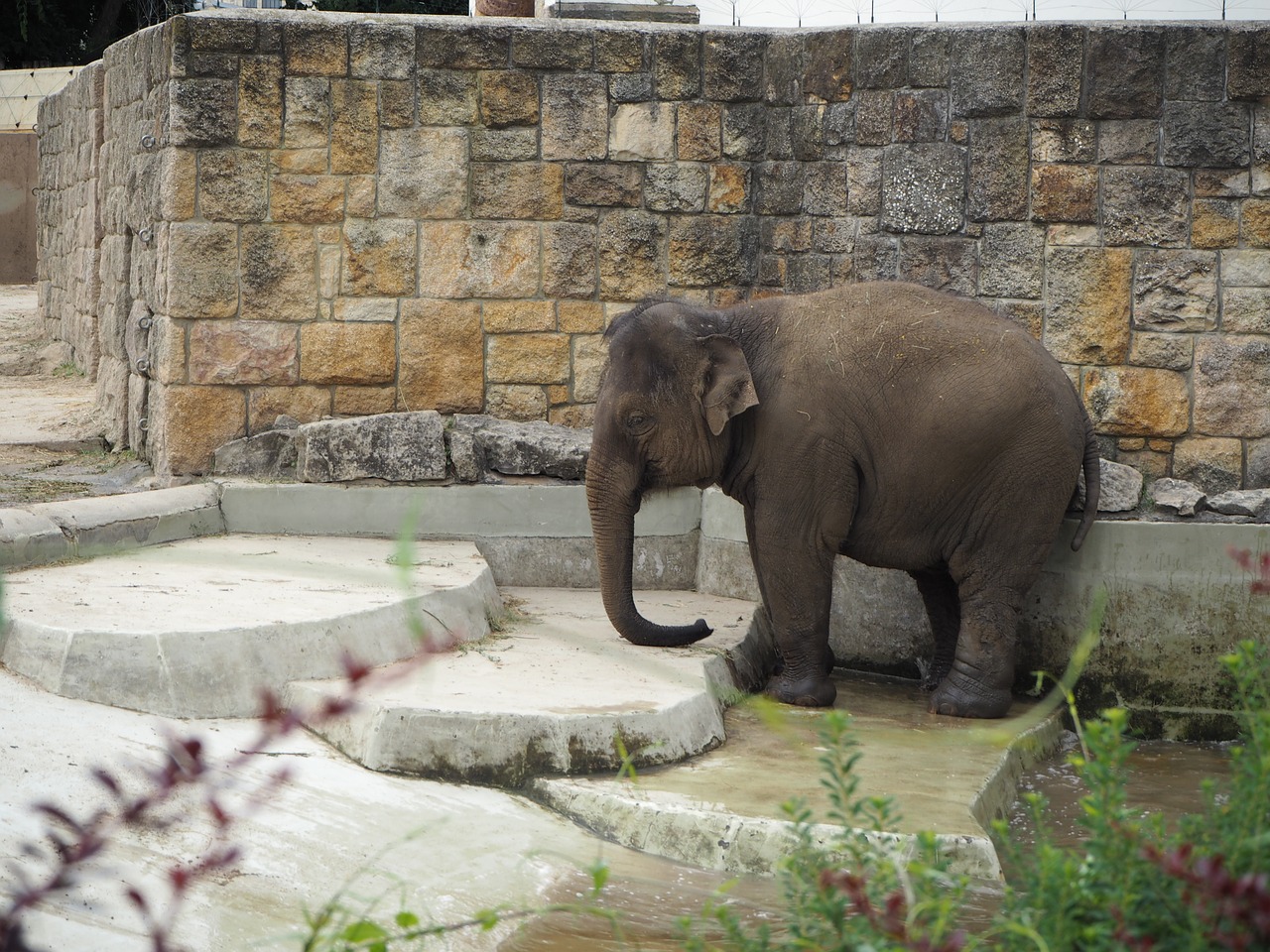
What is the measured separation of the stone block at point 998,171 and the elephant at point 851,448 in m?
1.44

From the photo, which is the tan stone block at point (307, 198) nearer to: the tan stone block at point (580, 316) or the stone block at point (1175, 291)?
the tan stone block at point (580, 316)

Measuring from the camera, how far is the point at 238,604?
232 inches

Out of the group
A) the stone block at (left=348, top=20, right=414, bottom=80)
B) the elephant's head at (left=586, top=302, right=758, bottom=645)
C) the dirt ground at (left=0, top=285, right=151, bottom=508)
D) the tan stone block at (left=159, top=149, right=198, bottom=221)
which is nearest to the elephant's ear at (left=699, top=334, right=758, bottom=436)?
the elephant's head at (left=586, top=302, right=758, bottom=645)

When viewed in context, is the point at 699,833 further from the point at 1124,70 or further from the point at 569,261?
the point at 1124,70

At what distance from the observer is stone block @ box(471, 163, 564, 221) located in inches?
330

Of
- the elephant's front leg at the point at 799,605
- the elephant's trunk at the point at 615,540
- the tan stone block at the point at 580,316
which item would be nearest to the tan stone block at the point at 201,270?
the tan stone block at the point at 580,316

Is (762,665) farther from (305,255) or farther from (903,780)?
(305,255)

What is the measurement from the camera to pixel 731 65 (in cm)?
842

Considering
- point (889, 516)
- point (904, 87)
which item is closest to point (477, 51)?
point (904, 87)

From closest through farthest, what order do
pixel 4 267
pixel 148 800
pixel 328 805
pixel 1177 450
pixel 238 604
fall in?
pixel 148 800 → pixel 328 805 → pixel 238 604 → pixel 1177 450 → pixel 4 267

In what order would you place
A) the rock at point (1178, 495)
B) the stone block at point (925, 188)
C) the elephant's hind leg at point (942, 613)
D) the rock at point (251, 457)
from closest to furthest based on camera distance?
the elephant's hind leg at point (942, 613) < the rock at point (1178, 495) < the stone block at point (925, 188) < the rock at point (251, 457)

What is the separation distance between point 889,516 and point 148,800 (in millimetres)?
5069

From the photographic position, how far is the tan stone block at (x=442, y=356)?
330 inches

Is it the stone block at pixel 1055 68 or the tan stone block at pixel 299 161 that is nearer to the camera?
the stone block at pixel 1055 68
